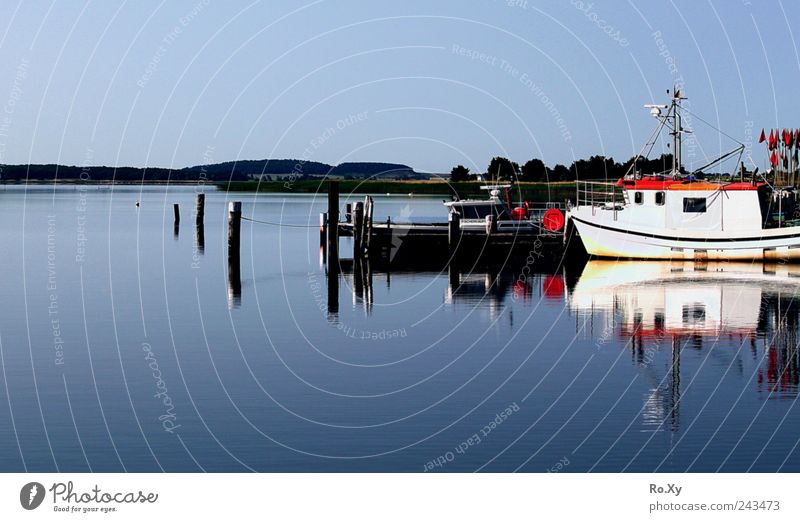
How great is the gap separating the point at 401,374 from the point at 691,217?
31.2 metres

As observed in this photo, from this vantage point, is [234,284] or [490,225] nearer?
[234,284]

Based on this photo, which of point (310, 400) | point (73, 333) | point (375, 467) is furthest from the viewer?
point (73, 333)

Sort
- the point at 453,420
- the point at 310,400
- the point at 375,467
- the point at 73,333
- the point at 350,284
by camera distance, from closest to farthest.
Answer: the point at 375,467 → the point at 453,420 → the point at 310,400 → the point at 73,333 → the point at 350,284

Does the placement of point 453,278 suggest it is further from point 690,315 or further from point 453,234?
point 690,315

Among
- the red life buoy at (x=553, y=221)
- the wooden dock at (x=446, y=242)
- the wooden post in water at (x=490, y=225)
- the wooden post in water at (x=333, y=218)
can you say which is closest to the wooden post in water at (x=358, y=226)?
the wooden dock at (x=446, y=242)

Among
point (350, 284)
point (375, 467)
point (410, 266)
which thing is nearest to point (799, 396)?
point (375, 467)

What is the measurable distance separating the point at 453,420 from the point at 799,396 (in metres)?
7.23

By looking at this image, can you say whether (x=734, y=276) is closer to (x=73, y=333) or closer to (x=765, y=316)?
(x=765, y=316)

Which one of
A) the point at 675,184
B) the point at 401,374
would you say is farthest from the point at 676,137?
the point at 401,374

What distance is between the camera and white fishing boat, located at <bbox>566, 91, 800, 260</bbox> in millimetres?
52500

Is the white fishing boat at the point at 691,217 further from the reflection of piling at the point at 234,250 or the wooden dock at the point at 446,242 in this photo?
the reflection of piling at the point at 234,250

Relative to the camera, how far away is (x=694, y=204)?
5312 cm

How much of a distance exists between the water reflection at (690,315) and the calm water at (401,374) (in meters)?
0.14

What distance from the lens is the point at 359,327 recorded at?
3409cm
